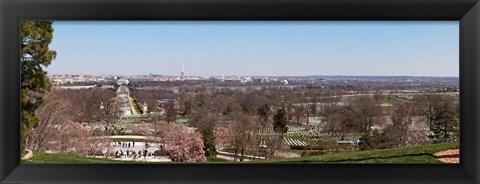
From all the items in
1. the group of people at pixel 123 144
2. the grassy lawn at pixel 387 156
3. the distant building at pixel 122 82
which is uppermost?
the distant building at pixel 122 82

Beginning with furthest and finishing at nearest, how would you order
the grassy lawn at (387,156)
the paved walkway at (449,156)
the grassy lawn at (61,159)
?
the grassy lawn at (387,156) → the grassy lawn at (61,159) → the paved walkway at (449,156)

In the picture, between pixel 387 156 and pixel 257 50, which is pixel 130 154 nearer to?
pixel 257 50

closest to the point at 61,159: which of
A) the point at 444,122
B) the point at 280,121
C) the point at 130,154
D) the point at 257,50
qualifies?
the point at 130,154

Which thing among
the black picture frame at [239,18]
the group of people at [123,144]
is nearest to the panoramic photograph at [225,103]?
the group of people at [123,144]

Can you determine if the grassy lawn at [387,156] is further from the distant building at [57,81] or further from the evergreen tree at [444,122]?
the distant building at [57,81]

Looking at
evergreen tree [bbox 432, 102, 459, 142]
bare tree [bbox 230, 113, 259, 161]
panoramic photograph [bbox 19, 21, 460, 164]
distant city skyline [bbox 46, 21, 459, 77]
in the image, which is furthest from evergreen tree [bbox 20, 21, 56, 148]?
evergreen tree [bbox 432, 102, 459, 142]
